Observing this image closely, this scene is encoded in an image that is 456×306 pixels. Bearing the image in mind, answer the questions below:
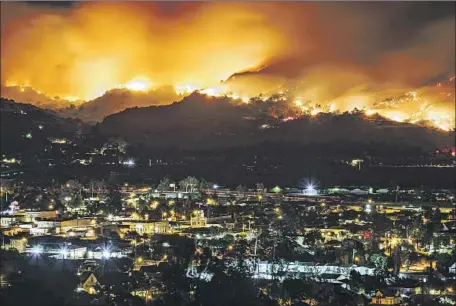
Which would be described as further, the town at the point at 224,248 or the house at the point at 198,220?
the house at the point at 198,220

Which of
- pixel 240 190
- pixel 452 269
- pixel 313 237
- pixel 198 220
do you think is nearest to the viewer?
pixel 452 269

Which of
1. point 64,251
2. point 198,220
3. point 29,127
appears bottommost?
point 64,251

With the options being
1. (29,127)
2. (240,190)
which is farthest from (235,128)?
(240,190)

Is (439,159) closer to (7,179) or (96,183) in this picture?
(96,183)

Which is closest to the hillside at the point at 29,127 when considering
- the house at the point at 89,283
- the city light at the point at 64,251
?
the city light at the point at 64,251

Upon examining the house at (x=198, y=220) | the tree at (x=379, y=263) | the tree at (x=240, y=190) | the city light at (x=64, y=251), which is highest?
the tree at (x=240, y=190)

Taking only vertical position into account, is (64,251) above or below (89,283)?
above

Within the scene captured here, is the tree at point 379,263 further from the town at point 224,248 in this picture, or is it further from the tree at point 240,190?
the tree at point 240,190

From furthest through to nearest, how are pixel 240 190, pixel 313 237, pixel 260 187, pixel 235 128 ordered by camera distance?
pixel 235 128, pixel 260 187, pixel 240 190, pixel 313 237

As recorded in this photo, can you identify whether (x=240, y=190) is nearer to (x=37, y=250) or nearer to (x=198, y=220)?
(x=198, y=220)

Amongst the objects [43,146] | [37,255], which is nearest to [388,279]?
[37,255]

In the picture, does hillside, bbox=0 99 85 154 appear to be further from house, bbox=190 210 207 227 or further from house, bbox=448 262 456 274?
house, bbox=448 262 456 274
